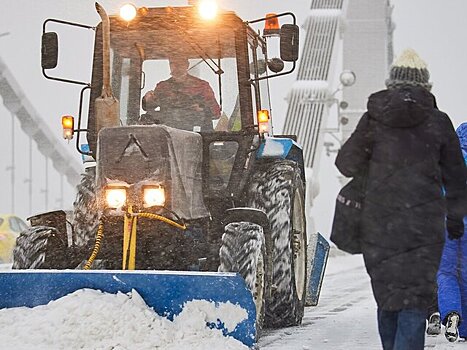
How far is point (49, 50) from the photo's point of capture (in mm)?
7074

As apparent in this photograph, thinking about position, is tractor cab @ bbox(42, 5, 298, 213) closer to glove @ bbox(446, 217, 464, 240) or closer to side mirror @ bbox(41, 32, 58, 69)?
side mirror @ bbox(41, 32, 58, 69)

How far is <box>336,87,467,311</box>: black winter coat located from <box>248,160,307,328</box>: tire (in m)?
2.69

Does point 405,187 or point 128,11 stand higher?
point 128,11

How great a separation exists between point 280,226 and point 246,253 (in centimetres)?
110

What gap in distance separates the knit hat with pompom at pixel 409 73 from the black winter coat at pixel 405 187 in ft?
0.26

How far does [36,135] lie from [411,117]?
5475 centimetres

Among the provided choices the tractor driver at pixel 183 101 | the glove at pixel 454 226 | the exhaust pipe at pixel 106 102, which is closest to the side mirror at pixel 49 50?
the exhaust pipe at pixel 106 102

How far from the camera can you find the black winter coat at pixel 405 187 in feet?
13.7

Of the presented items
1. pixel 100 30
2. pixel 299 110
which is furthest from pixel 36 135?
pixel 100 30

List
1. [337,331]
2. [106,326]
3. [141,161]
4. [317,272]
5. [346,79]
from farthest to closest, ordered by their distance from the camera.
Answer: [346,79], [317,272], [337,331], [141,161], [106,326]

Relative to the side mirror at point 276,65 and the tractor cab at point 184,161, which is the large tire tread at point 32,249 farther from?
the side mirror at point 276,65

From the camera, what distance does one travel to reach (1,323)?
5.44 m

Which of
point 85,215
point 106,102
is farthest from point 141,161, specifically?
point 106,102

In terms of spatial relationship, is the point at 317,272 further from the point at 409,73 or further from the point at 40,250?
the point at 409,73
